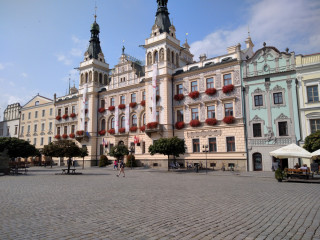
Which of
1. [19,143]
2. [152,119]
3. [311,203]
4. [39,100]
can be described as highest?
[39,100]

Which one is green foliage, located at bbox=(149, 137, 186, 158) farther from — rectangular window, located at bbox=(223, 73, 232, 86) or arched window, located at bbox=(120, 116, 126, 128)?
arched window, located at bbox=(120, 116, 126, 128)

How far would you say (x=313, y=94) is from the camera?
89.2ft

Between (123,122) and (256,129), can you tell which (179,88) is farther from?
(256,129)

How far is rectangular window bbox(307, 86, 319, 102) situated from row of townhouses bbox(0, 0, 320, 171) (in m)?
0.09

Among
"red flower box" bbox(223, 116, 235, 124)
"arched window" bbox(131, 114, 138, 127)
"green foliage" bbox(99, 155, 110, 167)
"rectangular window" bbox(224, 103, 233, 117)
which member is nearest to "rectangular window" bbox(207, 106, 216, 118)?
"rectangular window" bbox(224, 103, 233, 117)

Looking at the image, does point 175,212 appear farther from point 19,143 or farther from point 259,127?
point 19,143

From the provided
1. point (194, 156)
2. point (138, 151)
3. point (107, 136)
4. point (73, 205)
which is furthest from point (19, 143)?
point (73, 205)

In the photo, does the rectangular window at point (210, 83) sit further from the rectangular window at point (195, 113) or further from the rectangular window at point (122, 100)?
the rectangular window at point (122, 100)

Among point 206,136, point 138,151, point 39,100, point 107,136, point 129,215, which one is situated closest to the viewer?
point 129,215

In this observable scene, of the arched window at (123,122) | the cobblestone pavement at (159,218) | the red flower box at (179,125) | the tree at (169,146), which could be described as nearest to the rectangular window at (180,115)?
the red flower box at (179,125)

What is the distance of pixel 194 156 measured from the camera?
34.4m

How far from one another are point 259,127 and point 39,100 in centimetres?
5181

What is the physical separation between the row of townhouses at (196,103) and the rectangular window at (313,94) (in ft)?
0.30

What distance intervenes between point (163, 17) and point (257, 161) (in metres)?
26.6
